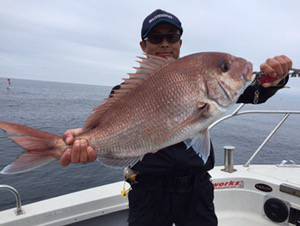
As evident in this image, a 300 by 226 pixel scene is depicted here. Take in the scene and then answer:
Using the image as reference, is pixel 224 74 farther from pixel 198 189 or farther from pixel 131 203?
pixel 131 203

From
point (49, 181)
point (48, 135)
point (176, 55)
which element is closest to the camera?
point (48, 135)

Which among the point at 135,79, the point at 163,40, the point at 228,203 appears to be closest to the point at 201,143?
the point at 135,79

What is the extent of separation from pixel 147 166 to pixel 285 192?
7.90ft

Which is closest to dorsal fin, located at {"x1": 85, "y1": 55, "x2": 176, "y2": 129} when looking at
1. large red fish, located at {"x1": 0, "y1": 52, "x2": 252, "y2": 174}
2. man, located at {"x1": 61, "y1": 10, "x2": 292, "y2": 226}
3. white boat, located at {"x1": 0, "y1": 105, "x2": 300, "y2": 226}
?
large red fish, located at {"x1": 0, "y1": 52, "x2": 252, "y2": 174}

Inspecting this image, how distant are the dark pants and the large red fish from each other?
0.59 meters

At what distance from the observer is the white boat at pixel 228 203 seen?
3.49 meters

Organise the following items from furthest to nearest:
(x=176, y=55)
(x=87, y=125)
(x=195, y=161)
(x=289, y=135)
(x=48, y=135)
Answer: (x=289, y=135), (x=176, y=55), (x=195, y=161), (x=87, y=125), (x=48, y=135)

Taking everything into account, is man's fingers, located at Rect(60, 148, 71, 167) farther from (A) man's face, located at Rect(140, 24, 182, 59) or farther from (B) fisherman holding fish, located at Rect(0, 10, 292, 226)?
(A) man's face, located at Rect(140, 24, 182, 59)

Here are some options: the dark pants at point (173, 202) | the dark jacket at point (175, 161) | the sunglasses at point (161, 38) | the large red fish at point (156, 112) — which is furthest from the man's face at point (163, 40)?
the dark pants at point (173, 202)

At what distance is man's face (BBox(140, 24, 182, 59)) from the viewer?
284cm

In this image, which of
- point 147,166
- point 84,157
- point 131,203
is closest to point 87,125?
point 84,157

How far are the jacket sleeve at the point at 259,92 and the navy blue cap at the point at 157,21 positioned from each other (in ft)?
2.69

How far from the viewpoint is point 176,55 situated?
2938 millimetres

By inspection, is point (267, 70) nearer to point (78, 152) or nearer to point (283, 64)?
point (283, 64)
